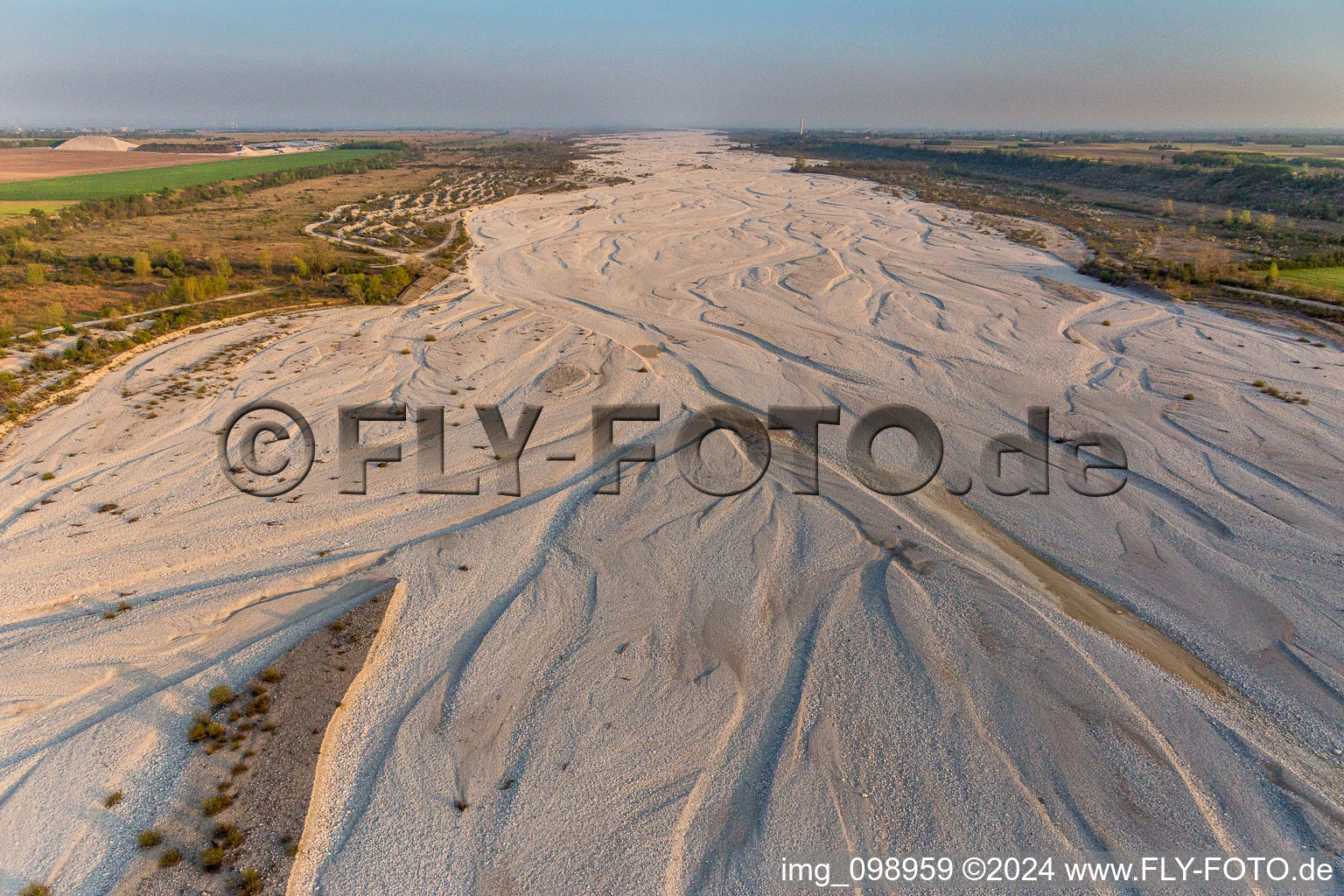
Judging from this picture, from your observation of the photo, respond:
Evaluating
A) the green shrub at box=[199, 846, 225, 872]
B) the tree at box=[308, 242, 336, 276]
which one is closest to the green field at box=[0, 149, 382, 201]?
the tree at box=[308, 242, 336, 276]

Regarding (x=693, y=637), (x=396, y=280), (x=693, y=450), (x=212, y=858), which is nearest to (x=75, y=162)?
(x=396, y=280)

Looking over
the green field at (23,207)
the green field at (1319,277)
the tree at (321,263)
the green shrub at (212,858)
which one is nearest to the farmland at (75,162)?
the green field at (23,207)

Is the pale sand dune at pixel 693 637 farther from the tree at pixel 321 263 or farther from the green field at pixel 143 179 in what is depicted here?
the green field at pixel 143 179

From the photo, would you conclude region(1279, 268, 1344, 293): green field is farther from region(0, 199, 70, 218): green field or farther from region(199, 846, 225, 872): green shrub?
region(0, 199, 70, 218): green field

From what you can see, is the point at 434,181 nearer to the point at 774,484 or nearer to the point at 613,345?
the point at 613,345

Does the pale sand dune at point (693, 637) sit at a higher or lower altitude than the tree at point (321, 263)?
lower
